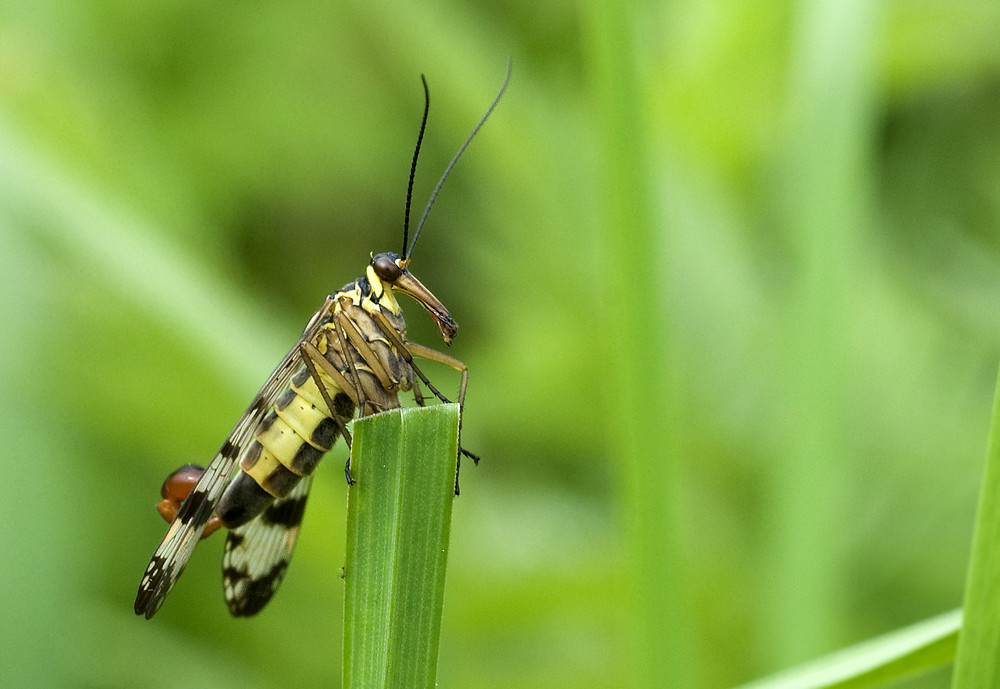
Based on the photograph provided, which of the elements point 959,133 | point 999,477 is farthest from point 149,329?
point 959,133

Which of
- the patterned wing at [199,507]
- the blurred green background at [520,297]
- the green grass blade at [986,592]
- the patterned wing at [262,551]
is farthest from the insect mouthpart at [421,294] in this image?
the green grass blade at [986,592]

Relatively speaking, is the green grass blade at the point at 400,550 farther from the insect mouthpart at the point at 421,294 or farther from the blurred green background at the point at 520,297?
the blurred green background at the point at 520,297

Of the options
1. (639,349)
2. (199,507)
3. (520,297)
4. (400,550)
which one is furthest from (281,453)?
(520,297)

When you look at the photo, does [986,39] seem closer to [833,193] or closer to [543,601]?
[833,193]

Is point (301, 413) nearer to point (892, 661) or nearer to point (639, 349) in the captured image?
point (639, 349)

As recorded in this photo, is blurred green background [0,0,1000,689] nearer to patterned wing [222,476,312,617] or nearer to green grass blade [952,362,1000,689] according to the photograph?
patterned wing [222,476,312,617]

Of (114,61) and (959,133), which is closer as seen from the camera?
(959,133)
